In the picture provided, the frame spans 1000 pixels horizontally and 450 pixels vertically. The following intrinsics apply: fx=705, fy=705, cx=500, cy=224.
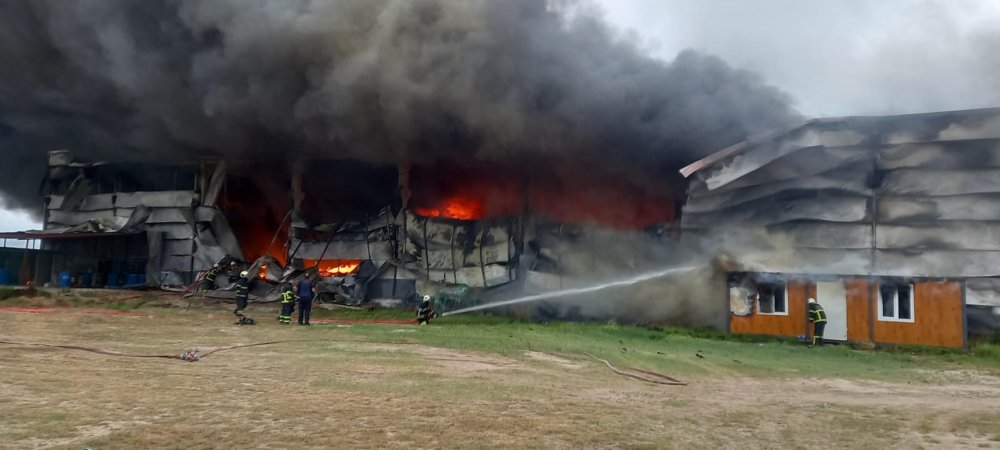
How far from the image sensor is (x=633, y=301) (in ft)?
54.7

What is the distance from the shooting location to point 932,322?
42.8 feet

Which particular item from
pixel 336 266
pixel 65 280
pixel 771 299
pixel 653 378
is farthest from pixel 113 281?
pixel 653 378

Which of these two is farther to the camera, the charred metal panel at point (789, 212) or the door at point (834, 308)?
the charred metal panel at point (789, 212)

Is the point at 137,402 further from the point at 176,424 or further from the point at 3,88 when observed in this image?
the point at 3,88

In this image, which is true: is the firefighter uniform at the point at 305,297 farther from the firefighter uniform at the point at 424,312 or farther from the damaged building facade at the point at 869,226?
the damaged building facade at the point at 869,226

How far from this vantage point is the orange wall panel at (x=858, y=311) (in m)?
13.5

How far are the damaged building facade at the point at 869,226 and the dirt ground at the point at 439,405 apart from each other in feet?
10.4

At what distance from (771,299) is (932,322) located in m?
2.82

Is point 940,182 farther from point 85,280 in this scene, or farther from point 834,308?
point 85,280

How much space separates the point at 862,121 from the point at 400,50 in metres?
11.8

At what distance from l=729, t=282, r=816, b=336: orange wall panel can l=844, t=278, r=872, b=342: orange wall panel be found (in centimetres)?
68

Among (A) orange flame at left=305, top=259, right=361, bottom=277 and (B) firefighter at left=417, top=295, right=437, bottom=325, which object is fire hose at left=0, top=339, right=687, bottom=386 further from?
(A) orange flame at left=305, top=259, right=361, bottom=277

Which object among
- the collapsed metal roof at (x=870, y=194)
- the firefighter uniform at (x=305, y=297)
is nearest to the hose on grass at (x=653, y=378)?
the collapsed metal roof at (x=870, y=194)

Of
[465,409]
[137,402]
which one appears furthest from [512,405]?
[137,402]
